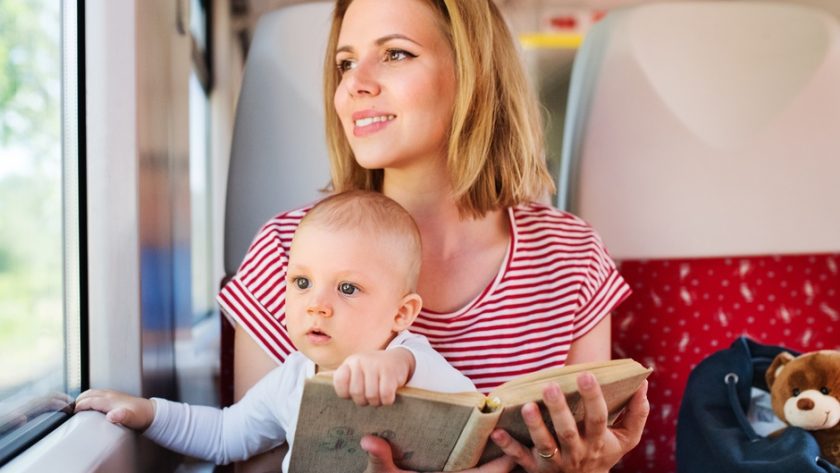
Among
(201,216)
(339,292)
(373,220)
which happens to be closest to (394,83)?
(373,220)

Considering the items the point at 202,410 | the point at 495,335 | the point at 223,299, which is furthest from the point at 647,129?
the point at 202,410

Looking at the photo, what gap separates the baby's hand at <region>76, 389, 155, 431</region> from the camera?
1211mm

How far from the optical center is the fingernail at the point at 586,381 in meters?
0.94

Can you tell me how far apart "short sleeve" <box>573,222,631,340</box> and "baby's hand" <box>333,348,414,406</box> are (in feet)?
2.22

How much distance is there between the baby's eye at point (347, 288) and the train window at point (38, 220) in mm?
412

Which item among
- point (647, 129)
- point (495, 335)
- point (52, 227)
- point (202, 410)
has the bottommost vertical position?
point (202, 410)

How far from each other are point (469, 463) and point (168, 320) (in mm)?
823

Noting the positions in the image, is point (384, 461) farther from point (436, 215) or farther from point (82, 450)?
point (436, 215)

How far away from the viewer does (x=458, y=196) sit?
1.50 m

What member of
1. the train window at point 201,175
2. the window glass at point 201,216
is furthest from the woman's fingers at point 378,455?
the window glass at point 201,216

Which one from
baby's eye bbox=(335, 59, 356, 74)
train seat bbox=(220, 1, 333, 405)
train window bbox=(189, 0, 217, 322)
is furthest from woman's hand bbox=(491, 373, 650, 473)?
train window bbox=(189, 0, 217, 322)

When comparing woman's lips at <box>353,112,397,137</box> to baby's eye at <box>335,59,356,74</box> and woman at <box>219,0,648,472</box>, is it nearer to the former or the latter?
woman at <box>219,0,648,472</box>

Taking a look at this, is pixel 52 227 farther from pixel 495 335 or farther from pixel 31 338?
pixel 495 335

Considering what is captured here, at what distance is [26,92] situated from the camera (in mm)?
1111
